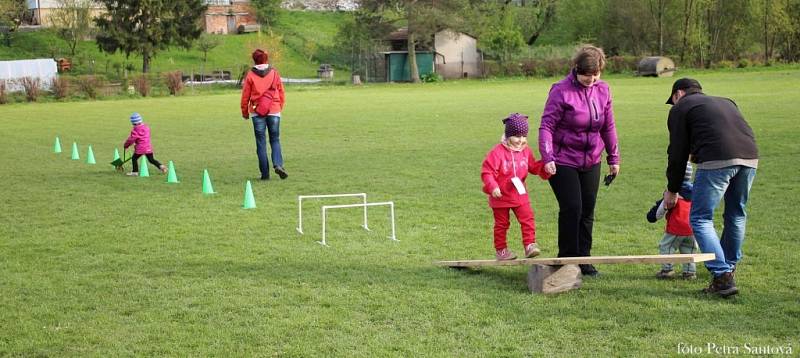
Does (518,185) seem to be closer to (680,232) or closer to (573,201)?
(573,201)

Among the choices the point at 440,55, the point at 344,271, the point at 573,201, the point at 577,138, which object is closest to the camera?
the point at 577,138

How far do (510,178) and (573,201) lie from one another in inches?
23.4

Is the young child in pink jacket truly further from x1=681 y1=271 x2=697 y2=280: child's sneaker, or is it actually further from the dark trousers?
x1=681 y1=271 x2=697 y2=280: child's sneaker

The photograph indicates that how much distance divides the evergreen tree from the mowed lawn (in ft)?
165

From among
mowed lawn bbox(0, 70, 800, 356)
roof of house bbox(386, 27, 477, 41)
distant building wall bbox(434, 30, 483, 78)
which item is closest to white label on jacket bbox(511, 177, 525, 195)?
mowed lawn bbox(0, 70, 800, 356)

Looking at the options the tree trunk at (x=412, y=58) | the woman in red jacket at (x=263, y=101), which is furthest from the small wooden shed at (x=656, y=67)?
the woman in red jacket at (x=263, y=101)

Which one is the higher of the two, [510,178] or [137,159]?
[510,178]

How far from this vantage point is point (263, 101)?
50.2 ft

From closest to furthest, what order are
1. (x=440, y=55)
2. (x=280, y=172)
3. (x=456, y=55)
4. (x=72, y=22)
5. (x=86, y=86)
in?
(x=280, y=172), (x=86, y=86), (x=72, y=22), (x=440, y=55), (x=456, y=55)

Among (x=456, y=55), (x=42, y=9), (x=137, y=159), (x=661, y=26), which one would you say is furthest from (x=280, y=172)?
(x=42, y=9)

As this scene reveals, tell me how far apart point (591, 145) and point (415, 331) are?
2441mm

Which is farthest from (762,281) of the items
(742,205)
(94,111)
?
(94,111)

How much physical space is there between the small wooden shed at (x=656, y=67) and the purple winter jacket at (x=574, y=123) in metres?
54.2

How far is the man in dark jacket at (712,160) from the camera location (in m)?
7.17
